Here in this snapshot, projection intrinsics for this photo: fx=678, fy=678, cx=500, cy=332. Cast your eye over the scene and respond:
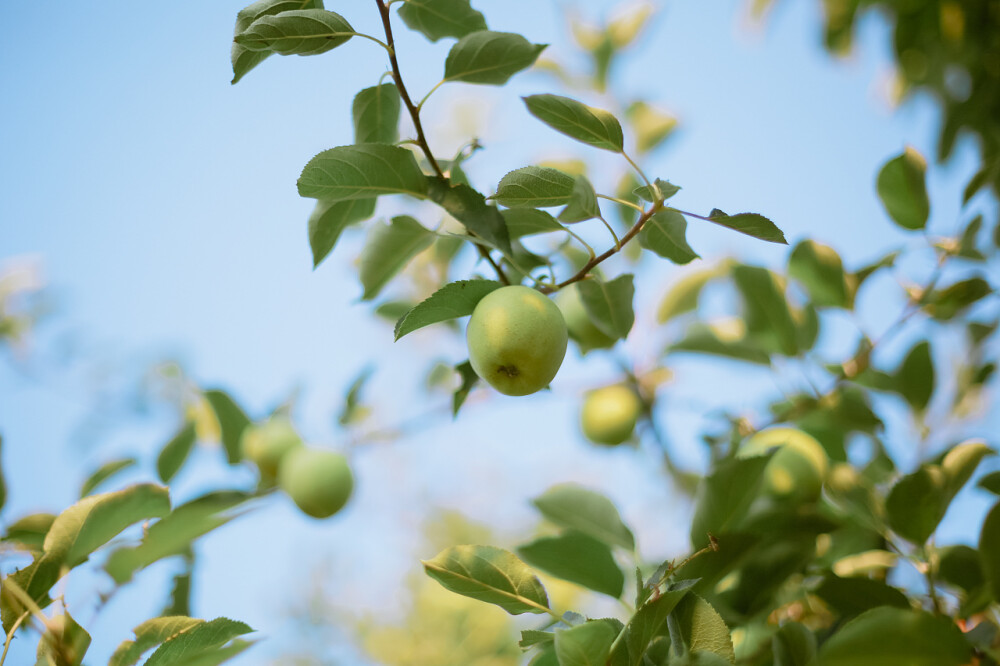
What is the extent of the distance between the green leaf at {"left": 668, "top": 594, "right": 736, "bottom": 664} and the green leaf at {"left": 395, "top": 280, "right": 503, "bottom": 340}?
346 millimetres

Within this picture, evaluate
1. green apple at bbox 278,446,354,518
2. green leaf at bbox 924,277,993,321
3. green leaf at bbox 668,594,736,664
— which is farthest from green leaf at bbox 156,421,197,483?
green leaf at bbox 924,277,993,321

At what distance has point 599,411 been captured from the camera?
4.42 ft

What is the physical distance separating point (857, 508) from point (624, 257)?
708 millimetres

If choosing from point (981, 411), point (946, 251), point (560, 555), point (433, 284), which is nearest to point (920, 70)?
point (981, 411)

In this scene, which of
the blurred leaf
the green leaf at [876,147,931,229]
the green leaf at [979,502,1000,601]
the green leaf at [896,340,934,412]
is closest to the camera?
the green leaf at [979,502,1000,601]

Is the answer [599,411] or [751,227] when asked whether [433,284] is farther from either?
[751,227]

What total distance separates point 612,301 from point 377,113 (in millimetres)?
357

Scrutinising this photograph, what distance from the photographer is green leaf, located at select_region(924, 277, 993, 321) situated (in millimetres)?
1069

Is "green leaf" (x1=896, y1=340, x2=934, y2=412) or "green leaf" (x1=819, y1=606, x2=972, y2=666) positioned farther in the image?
"green leaf" (x1=896, y1=340, x2=934, y2=412)

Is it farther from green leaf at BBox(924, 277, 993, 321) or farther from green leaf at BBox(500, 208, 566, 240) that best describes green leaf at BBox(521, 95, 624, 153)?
green leaf at BBox(924, 277, 993, 321)

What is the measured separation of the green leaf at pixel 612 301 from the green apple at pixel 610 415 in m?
0.57

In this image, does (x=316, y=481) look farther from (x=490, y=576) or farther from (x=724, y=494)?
(x=724, y=494)

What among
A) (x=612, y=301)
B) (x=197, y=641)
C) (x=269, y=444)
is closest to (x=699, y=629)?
(x=612, y=301)

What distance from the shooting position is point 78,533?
2.30ft
